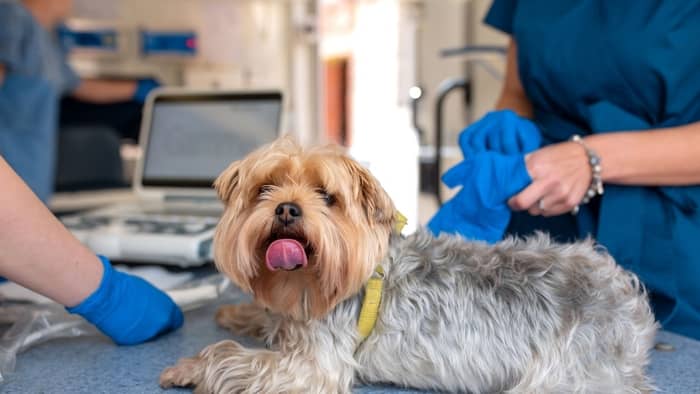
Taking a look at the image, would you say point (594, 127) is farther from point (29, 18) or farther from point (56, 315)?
point (29, 18)

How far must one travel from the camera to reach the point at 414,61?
321 cm

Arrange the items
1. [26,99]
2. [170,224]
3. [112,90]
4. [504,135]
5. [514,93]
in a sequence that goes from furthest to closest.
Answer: [112,90] → [26,99] → [170,224] → [514,93] → [504,135]

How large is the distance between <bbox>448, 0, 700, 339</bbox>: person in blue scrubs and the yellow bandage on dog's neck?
324mm

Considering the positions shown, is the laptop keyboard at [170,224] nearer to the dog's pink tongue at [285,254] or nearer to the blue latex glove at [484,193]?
the blue latex glove at [484,193]

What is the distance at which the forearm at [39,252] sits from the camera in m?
0.87

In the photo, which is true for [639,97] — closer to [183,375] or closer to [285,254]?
[285,254]

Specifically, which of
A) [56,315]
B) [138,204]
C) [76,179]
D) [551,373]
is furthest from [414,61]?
[551,373]

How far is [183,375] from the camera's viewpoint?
0.94 m

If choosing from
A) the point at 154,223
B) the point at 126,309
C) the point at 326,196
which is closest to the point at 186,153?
the point at 154,223

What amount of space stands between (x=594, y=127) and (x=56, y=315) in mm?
1069

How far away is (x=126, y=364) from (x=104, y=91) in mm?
2568

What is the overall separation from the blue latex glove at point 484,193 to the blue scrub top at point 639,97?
0.22 metres

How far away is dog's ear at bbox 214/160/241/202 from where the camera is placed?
0.91m

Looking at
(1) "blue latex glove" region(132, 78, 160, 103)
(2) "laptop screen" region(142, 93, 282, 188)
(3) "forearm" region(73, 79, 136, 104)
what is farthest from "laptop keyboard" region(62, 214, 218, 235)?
(3) "forearm" region(73, 79, 136, 104)
